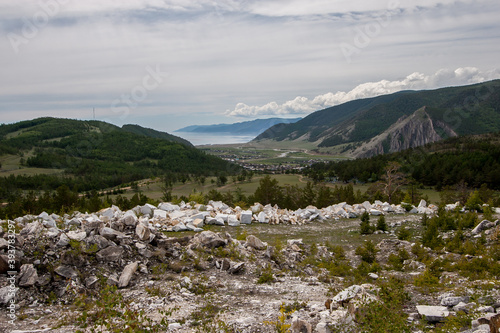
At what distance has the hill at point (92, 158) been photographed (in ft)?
401

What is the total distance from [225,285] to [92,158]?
16991 centimetres

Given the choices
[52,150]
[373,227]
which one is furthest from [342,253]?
[52,150]

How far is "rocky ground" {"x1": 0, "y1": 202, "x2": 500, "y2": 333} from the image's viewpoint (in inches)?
259

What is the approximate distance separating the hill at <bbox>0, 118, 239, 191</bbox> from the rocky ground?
109302 mm

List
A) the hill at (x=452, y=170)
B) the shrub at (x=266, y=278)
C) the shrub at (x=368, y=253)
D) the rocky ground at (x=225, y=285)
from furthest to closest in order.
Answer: the hill at (x=452, y=170) → the shrub at (x=368, y=253) → the shrub at (x=266, y=278) → the rocky ground at (x=225, y=285)

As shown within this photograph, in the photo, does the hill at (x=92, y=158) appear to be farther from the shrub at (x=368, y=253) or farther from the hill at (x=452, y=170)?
the shrub at (x=368, y=253)

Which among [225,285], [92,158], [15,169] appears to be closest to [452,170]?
[225,285]

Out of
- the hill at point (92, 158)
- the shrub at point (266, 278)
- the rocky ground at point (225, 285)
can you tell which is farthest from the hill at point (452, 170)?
the hill at point (92, 158)

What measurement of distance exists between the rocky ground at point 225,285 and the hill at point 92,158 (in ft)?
359

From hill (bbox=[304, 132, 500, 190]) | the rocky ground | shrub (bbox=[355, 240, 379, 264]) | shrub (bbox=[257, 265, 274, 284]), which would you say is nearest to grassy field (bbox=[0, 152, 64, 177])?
hill (bbox=[304, 132, 500, 190])

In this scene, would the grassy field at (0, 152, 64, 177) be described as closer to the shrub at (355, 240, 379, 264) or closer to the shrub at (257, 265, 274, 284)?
the shrub at (257, 265, 274, 284)

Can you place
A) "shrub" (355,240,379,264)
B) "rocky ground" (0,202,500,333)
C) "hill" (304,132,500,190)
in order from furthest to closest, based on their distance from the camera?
1. "hill" (304,132,500,190)
2. "shrub" (355,240,379,264)
3. "rocky ground" (0,202,500,333)

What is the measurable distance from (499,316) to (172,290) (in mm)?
7246

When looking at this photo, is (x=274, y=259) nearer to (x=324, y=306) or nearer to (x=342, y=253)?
(x=342, y=253)
